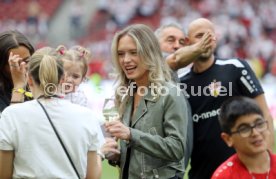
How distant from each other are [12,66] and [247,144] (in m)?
2.02

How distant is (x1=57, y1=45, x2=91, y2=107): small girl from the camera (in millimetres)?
6281

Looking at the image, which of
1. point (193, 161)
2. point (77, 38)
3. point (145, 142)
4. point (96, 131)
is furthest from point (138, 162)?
point (77, 38)

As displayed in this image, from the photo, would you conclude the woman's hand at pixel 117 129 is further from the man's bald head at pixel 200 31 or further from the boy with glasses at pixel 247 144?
the man's bald head at pixel 200 31

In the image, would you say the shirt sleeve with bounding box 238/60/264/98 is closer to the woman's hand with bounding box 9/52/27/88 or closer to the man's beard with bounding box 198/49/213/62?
the man's beard with bounding box 198/49/213/62

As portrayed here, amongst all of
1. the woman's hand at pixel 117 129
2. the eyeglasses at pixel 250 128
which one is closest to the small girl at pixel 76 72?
the woman's hand at pixel 117 129

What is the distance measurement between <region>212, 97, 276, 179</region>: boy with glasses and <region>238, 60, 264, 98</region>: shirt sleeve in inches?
83.6

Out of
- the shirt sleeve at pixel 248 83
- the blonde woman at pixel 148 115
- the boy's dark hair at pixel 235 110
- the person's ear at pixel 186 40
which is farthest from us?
the person's ear at pixel 186 40

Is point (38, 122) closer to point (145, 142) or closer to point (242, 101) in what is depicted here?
point (145, 142)

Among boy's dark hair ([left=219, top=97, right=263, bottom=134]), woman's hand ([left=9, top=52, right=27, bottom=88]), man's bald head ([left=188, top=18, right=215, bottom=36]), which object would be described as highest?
man's bald head ([left=188, top=18, right=215, bottom=36])

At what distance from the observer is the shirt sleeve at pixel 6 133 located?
487cm

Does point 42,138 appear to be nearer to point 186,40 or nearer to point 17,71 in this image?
point 17,71

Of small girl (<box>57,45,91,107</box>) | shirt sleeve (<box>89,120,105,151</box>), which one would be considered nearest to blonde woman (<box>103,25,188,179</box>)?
shirt sleeve (<box>89,120,105,151</box>)

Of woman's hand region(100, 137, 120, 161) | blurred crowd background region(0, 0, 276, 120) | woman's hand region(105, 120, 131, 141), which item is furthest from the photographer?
blurred crowd background region(0, 0, 276, 120)

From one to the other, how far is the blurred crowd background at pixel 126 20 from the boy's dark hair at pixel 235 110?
22355 mm
